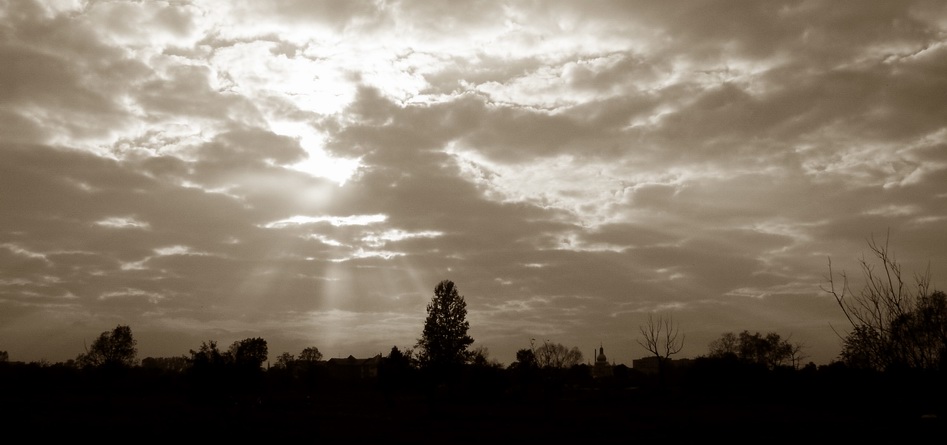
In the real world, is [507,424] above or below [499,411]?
above

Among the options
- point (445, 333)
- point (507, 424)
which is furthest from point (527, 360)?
point (507, 424)

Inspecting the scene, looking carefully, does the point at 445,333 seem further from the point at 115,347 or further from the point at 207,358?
the point at 115,347

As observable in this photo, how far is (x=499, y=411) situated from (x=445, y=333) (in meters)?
14.0

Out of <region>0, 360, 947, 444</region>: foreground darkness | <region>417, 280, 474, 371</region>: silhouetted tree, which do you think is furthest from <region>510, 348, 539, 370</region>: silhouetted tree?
<region>417, 280, 474, 371</region>: silhouetted tree

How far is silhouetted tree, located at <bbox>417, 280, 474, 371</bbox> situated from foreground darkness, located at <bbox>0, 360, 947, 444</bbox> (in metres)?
2.49

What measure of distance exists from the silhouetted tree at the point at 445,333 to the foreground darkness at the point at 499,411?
8.17 feet

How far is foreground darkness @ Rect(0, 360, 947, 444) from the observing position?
4162cm

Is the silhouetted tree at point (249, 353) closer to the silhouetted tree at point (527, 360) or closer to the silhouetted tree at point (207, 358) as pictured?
the silhouetted tree at point (207, 358)

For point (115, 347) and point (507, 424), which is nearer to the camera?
point (507, 424)

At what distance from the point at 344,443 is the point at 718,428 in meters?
30.6

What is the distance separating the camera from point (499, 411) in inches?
2913

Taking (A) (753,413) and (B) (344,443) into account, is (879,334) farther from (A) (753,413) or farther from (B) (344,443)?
(A) (753,413)

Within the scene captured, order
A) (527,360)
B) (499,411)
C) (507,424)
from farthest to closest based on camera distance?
(527,360)
(499,411)
(507,424)

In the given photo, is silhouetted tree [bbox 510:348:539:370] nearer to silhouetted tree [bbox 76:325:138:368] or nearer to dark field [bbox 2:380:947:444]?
dark field [bbox 2:380:947:444]
